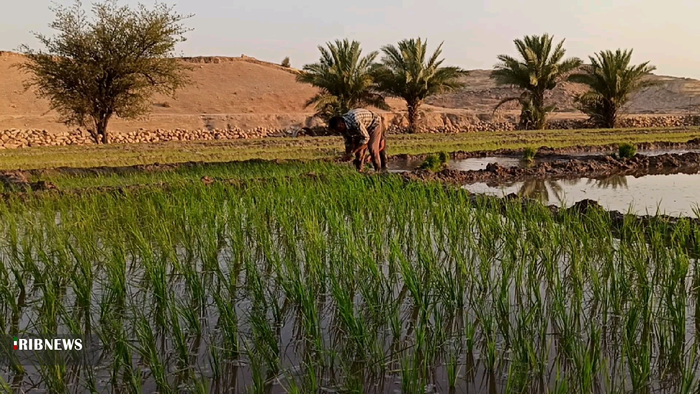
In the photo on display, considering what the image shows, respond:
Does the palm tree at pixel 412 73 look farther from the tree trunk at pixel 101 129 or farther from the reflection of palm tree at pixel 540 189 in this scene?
the reflection of palm tree at pixel 540 189

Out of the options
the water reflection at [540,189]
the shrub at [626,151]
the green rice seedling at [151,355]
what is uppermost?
the shrub at [626,151]

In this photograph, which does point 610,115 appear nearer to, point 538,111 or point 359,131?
point 538,111

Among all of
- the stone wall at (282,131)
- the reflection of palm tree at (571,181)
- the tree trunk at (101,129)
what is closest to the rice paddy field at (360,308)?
the reflection of palm tree at (571,181)

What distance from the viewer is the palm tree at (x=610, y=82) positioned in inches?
1025

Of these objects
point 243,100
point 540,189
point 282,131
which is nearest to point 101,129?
point 282,131

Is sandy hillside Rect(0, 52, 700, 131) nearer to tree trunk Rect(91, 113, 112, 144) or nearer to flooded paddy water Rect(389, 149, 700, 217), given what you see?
tree trunk Rect(91, 113, 112, 144)

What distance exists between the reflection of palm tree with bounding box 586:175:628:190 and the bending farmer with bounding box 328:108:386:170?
133 inches

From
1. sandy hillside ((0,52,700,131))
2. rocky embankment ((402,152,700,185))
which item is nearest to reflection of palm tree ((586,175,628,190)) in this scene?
rocky embankment ((402,152,700,185))

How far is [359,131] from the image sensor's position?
8.48 meters

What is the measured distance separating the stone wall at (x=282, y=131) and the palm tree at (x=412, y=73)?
3.61 metres

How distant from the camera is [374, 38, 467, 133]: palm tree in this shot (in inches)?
982

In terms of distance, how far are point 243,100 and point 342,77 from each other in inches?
701

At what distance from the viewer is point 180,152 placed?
15898 millimetres

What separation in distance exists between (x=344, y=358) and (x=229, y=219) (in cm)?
297
